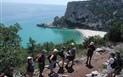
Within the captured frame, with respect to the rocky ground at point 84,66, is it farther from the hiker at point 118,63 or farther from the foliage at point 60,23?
the foliage at point 60,23

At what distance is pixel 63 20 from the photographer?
516 ft

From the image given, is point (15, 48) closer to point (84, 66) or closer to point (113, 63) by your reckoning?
point (84, 66)

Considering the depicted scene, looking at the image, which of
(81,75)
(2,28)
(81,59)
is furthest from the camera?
(2,28)

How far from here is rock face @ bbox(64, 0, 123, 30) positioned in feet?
470

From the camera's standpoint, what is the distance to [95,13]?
→ 15100 centimetres

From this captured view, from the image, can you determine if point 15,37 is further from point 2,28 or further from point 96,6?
point 96,6

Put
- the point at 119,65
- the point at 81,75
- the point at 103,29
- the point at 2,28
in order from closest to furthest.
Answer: the point at 119,65 < the point at 81,75 < the point at 2,28 < the point at 103,29

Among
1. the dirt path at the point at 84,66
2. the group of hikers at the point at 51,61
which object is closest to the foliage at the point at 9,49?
the group of hikers at the point at 51,61

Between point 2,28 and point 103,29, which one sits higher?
point 2,28

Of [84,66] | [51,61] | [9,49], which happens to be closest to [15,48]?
[9,49]

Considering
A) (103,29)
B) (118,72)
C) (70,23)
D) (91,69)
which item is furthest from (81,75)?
(70,23)

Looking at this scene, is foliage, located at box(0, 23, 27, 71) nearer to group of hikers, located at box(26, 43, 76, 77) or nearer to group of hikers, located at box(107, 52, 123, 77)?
group of hikers, located at box(26, 43, 76, 77)

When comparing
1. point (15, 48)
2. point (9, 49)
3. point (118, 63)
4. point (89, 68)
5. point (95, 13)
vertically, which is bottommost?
point (95, 13)

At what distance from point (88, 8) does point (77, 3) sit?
7857mm
